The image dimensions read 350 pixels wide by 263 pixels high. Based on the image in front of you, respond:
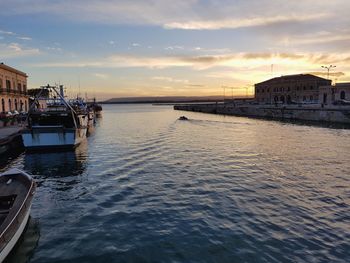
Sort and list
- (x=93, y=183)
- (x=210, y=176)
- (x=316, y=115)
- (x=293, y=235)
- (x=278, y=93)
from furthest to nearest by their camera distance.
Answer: (x=278, y=93)
(x=316, y=115)
(x=210, y=176)
(x=93, y=183)
(x=293, y=235)

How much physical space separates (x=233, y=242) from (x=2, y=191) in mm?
8671

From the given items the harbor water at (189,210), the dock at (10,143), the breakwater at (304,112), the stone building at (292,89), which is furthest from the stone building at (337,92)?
the dock at (10,143)

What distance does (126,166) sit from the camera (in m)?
20.8

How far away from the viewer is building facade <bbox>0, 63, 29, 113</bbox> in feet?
178

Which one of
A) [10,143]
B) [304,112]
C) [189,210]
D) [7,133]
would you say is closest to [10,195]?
[189,210]

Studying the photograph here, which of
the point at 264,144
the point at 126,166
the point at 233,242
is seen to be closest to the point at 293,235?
the point at 233,242

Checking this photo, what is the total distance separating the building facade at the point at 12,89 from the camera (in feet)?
178

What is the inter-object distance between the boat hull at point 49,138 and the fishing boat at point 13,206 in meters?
15.0

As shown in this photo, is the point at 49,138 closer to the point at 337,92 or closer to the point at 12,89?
the point at 12,89

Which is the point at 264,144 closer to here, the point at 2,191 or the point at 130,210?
the point at 130,210

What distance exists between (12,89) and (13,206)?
5797 cm

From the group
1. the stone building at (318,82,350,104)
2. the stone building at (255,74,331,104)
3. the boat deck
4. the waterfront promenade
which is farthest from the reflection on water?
the stone building at (255,74,331,104)

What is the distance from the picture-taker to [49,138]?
90.1ft

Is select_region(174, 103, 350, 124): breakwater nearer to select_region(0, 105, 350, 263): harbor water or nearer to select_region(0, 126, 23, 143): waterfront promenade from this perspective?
select_region(0, 105, 350, 263): harbor water
